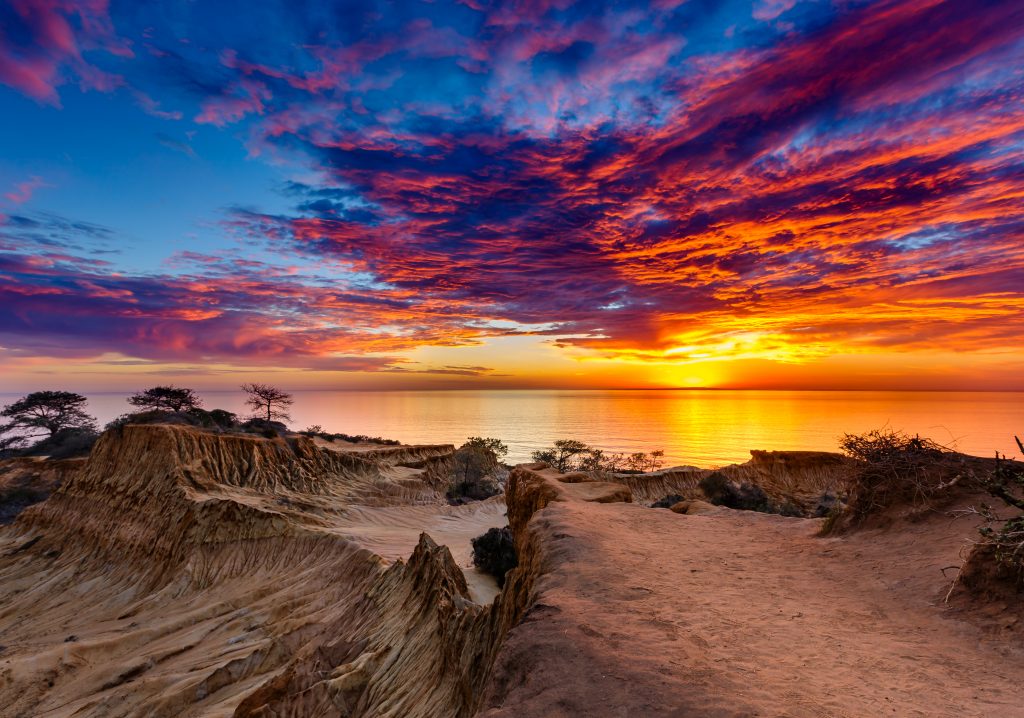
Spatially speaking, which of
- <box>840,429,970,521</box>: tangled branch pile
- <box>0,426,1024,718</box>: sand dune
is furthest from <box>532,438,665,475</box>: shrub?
<box>840,429,970,521</box>: tangled branch pile

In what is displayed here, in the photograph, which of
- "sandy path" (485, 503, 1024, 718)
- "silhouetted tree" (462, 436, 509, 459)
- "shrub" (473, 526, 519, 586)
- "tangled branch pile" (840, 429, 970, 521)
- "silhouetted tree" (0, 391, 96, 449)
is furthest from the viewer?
"silhouetted tree" (0, 391, 96, 449)

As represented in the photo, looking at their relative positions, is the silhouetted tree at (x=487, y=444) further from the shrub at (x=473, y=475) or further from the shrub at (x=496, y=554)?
the shrub at (x=496, y=554)

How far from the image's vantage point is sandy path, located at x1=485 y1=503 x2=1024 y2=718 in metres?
4.25

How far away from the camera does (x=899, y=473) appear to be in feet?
38.6

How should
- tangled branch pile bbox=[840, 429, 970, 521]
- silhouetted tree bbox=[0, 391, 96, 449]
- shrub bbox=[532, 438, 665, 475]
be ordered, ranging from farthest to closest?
silhouetted tree bbox=[0, 391, 96, 449] → shrub bbox=[532, 438, 665, 475] → tangled branch pile bbox=[840, 429, 970, 521]

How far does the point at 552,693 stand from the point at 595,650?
92 cm

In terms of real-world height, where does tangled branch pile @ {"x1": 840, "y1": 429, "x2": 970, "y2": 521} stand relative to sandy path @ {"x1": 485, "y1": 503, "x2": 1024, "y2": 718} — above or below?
above

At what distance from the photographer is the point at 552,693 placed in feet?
13.5

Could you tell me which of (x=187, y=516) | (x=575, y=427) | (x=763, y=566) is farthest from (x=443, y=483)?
(x=575, y=427)

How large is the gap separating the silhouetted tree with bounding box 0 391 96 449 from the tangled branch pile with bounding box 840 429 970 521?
72.8 metres

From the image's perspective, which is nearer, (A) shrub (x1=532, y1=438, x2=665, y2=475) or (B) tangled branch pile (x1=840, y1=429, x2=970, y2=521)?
(B) tangled branch pile (x1=840, y1=429, x2=970, y2=521)

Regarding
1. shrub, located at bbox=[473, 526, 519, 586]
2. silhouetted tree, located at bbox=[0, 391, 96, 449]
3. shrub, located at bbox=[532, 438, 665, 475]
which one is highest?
silhouetted tree, located at bbox=[0, 391, 96, 449]

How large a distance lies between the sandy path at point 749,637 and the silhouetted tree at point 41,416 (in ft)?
229

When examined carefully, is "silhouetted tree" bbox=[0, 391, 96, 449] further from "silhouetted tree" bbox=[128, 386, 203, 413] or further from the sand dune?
the sand dune
